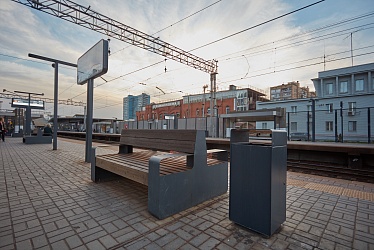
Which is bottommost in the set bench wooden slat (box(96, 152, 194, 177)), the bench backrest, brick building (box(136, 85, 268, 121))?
bench wooden slat (box(96, 152, 194, 177))

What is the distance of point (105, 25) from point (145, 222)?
44.9ft

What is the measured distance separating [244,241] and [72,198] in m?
2.69

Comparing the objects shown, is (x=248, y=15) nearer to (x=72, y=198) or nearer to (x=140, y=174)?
(x=140, y=174)

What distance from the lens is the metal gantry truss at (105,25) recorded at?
10617 mm

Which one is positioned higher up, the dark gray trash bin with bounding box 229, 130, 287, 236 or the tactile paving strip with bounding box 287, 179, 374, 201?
the dark gray trash bin with bounding box 229, 130, 287, 236

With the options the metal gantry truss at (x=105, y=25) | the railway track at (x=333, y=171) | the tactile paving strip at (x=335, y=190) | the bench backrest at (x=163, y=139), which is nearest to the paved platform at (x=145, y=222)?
the tactile paving strip at (x=335, y=190)

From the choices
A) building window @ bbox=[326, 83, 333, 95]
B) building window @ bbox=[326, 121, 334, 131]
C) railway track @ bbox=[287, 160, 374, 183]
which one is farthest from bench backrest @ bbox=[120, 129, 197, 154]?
building window @ bbox=[326, 83, 333, 95]

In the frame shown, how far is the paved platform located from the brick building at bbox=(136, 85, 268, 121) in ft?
98.5

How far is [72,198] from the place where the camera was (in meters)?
3.12

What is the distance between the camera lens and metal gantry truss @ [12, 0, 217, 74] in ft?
34.8

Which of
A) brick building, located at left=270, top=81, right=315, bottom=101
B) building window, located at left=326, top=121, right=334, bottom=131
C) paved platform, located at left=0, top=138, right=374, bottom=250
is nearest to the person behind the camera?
paved platform, located at left=0, top=138, right=374, bottom=250

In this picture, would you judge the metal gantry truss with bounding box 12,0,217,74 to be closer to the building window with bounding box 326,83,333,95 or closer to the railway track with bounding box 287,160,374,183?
the railway track with bounding box 287,160,374,183

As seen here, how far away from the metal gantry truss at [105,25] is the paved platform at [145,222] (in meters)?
11.0

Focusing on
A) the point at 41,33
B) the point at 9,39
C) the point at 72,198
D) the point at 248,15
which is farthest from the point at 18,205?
the point at 9,39
